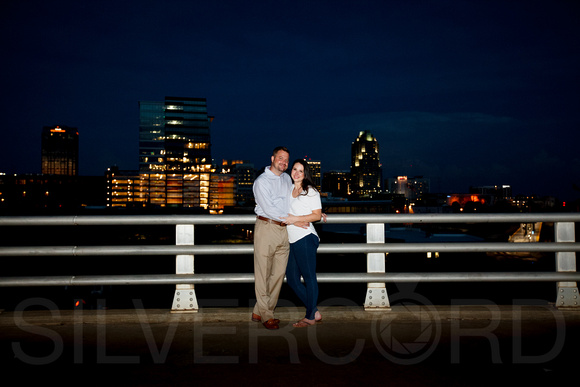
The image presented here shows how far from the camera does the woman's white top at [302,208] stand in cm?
461

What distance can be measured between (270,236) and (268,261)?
0.29 meters

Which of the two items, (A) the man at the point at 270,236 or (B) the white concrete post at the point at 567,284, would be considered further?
(B) the white concrete post at the point at 567,284

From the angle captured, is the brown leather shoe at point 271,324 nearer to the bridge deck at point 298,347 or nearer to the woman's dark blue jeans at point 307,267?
the bridge deck at point 298,347

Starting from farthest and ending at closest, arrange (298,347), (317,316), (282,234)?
(317,316) → (282,234) → (298,347)

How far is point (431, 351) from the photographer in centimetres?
392

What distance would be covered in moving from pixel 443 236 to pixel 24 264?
8782cm

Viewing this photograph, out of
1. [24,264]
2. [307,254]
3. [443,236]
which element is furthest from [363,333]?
[24,264]

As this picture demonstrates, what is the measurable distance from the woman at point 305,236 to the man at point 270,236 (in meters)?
0.10

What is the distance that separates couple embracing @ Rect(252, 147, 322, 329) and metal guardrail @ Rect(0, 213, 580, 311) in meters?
0.33

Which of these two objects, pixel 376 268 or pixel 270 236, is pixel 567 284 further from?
pixel 270 236

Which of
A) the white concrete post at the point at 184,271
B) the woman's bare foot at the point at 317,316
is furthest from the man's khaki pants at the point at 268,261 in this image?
the white concrete post at the point at 184,271

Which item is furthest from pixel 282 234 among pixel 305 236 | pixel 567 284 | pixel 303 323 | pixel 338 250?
pixel 567 284

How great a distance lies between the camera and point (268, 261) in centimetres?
457

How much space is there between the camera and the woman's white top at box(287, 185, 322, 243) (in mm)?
4605
